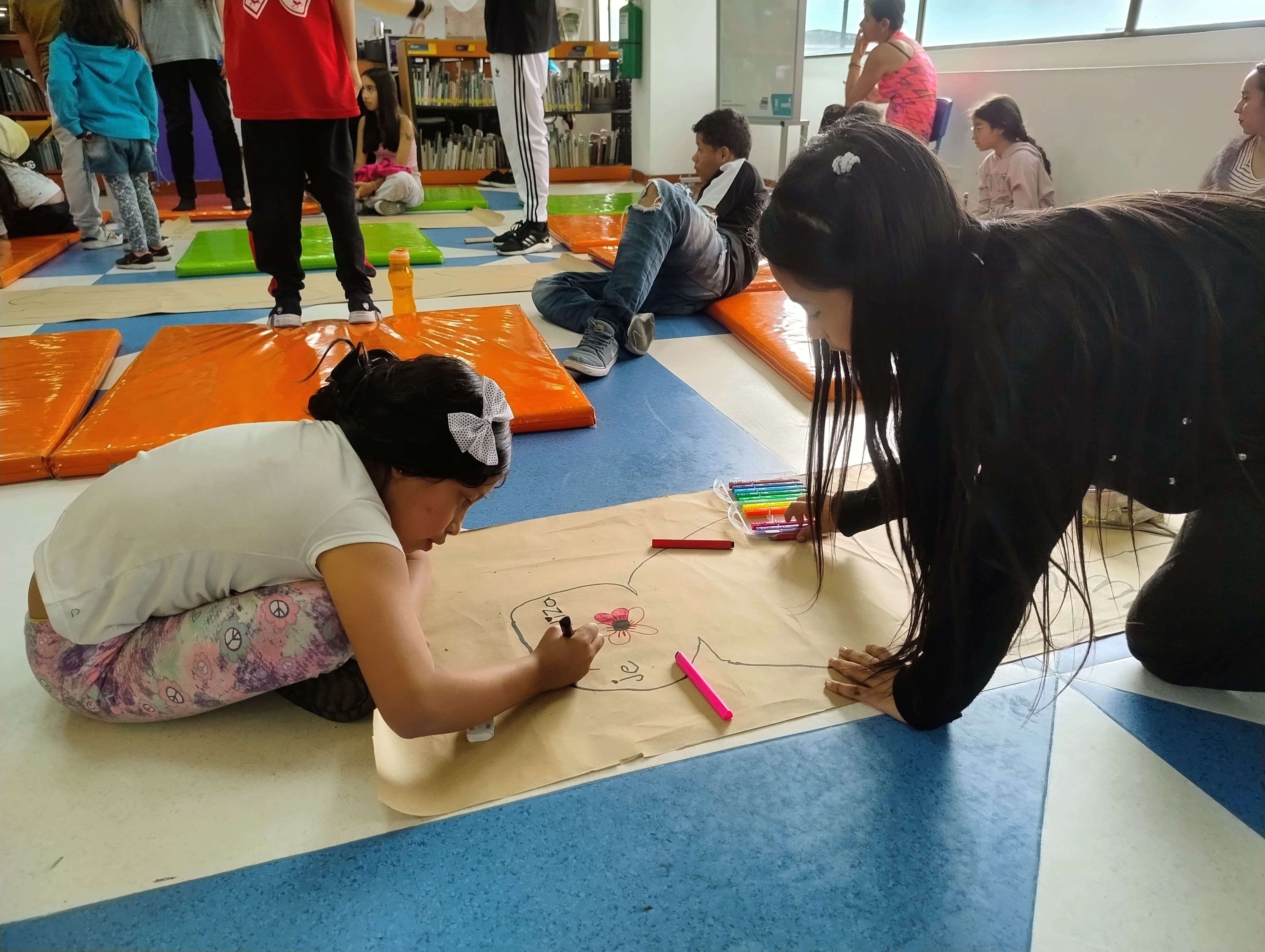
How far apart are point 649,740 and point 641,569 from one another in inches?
14.7

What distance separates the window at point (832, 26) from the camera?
16.7 feet

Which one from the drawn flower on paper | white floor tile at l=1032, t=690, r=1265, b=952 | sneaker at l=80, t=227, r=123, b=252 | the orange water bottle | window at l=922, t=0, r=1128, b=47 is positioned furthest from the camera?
sneaker at l=80, t=227, r=123, b=252

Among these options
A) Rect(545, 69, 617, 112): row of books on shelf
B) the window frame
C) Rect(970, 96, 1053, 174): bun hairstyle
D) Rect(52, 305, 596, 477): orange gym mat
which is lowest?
Rect(52, 305, 596, 477): orange gym mat

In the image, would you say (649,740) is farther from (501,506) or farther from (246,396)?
(246,396)

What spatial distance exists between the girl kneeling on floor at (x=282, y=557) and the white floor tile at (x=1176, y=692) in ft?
2.62

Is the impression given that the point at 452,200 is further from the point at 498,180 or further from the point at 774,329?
the point at 774,329

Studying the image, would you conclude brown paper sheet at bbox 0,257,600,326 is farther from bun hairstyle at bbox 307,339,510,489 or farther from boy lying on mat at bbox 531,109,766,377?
bun hairstyle at bbox 307,339,510,489

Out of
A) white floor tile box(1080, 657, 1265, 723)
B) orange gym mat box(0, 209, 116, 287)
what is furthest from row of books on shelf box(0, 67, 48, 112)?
white floor tile box(1080, 657, 1265, 723)

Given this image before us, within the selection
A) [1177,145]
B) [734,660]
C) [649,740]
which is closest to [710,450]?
[734,660]

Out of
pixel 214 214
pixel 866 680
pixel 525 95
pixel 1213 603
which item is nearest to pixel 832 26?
pixel 525 95

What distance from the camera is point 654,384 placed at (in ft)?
7.13

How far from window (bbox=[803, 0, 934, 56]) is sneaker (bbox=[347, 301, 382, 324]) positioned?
3.70 meters

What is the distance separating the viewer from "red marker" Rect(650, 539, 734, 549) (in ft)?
4.45

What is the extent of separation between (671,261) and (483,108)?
158 inches
